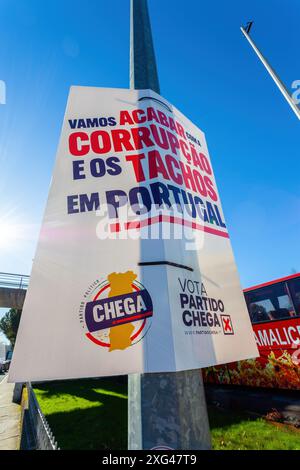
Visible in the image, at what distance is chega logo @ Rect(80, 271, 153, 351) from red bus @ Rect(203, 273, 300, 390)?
6233 mm

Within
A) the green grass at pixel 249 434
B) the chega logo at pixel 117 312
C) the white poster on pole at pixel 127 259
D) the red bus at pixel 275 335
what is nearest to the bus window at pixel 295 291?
the red bus at pixel 275 335

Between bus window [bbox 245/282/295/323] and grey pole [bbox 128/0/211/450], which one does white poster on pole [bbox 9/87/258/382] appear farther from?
bus window [bbox 245/282/295/323]

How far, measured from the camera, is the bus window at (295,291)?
646cm

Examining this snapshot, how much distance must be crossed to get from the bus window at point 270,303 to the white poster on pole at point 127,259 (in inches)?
207

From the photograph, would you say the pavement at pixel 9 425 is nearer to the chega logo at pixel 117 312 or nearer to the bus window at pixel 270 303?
the chega logo at pixel 117 312

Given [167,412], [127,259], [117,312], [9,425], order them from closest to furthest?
[167,412] → [117,312] → [127,259] → [9,425]

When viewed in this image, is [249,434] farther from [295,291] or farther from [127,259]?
[127,259]

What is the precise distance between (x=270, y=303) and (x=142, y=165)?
649cm

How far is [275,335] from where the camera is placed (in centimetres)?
680

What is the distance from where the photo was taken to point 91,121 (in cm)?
251

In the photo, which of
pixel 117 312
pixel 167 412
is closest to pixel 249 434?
pixel 167 412

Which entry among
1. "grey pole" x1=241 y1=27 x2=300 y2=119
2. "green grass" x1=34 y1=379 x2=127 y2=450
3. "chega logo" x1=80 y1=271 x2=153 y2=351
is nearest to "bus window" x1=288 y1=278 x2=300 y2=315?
"grey pole" x1=241 y1=27 x2=300 y2=119
